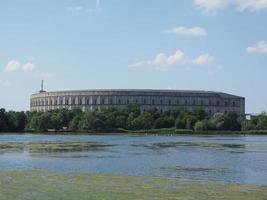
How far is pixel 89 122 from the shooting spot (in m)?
180

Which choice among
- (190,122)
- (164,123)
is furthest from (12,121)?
(190,122)

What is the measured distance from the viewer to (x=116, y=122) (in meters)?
189

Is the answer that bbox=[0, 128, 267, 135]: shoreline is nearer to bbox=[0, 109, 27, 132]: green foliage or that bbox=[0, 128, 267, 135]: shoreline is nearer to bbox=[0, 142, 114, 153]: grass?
bbox=[0, 109, 27, 132]: green foliage

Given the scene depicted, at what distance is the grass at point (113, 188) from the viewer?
71.7 feet

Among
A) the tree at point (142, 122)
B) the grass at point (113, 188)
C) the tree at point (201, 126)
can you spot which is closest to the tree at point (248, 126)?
the tree at point (201, 126)

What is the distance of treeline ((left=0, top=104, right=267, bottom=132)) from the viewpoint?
178 meters

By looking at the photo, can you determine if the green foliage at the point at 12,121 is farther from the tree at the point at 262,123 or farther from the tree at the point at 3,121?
the tree at the point at 262,123

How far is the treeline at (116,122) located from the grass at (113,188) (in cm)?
14630

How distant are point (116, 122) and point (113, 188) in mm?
164581

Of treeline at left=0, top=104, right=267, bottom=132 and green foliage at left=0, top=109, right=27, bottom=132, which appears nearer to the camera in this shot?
green foliage at left=0, top=109, right=27, bottom=132

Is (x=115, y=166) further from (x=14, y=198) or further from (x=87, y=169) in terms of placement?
(x=14, y=198)

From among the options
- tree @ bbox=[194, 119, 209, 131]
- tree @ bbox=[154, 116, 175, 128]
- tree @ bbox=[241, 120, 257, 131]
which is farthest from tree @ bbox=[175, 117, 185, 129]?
tree @ bbox=[241, 120, 257, 131]

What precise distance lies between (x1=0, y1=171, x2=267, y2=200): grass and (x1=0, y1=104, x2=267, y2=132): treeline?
480 ft

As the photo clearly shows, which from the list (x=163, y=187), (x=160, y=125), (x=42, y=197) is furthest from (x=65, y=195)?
(x=160, y=125)
